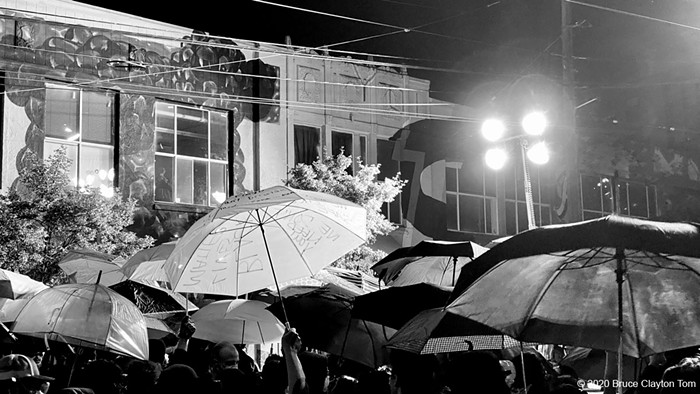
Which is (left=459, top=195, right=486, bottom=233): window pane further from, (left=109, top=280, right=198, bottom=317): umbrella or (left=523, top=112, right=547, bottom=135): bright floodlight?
(left=109, top=280, right=198, bottom=317): umbrella

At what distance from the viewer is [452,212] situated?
1273 inches

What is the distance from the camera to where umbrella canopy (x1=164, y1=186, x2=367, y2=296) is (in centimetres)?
757

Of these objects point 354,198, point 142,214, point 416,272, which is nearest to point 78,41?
point 142,214

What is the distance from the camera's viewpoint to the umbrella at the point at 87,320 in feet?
25.0

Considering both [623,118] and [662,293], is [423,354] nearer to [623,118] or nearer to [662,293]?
[662,293]

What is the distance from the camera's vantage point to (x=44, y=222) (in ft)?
65.0

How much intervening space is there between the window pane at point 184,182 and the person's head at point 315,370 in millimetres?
18422

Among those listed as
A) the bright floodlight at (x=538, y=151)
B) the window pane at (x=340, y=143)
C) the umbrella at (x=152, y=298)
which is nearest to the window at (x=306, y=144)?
the window pane at (x=340, y=143)

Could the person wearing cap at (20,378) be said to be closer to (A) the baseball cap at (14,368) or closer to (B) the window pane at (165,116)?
(A) the baseball cap at (14,368)

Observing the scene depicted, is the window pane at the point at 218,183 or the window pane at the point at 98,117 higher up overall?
the window pane at the point at 98,117

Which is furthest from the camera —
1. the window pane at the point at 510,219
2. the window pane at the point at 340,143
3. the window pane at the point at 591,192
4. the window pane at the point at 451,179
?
the window pane at the point at 591,192

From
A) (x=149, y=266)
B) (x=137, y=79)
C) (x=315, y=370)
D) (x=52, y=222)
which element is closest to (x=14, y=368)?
(x=315, y=370)

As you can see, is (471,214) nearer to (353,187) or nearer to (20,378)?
(353,187)

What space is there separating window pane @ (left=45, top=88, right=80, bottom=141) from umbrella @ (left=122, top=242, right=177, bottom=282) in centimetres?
1025
